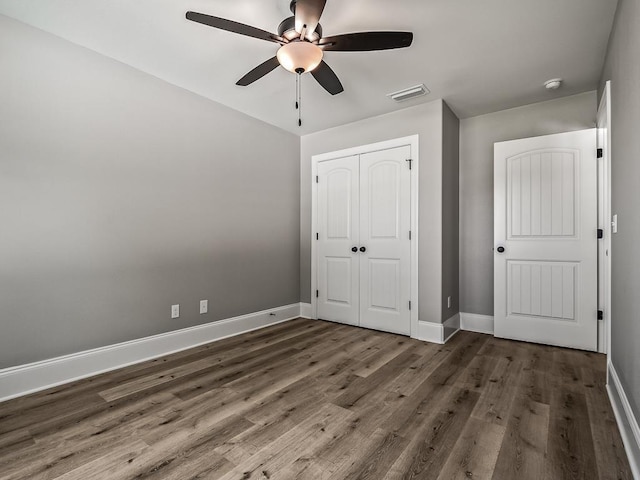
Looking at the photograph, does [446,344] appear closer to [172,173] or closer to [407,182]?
[407,182]

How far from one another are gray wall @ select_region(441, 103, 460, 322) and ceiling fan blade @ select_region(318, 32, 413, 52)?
5.63ft

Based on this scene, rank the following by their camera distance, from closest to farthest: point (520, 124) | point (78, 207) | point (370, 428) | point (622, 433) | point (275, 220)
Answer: point (622, 433)
point (370, 428)
point (78, 207)
point (520, 124)
point (275, 220)

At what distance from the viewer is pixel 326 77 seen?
2283 mm

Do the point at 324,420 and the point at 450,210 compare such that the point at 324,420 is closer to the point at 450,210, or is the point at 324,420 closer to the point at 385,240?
the point at 385,240

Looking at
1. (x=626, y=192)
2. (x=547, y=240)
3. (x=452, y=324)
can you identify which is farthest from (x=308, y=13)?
(x=452, y=324)

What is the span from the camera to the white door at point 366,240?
3.61 metres

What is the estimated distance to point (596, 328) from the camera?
3.04m

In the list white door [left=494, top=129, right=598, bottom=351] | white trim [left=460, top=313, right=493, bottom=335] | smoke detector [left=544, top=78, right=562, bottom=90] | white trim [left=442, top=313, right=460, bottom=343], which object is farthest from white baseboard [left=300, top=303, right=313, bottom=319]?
smoke detector [left=544, top=78, right=562, bottom=90]

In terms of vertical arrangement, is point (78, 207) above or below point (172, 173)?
below

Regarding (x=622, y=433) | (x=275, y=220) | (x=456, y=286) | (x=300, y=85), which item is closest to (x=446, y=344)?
(x=456, y=286)

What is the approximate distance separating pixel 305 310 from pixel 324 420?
2541 mm

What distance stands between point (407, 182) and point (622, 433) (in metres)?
2.56

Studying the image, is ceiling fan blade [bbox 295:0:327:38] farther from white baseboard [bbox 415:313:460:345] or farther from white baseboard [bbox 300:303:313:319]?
white baseboard [bbox 300:303:313:319]

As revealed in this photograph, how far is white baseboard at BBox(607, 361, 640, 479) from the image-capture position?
4.71 feet
